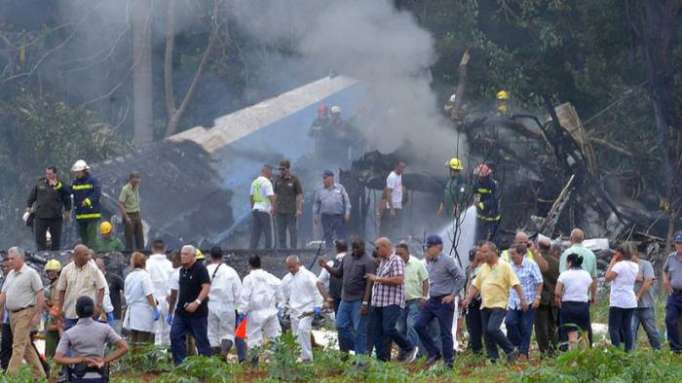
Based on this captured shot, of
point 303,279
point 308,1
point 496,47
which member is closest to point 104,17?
point 308,1

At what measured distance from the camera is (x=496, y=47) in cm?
3047

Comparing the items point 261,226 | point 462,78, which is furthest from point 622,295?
point 462,78

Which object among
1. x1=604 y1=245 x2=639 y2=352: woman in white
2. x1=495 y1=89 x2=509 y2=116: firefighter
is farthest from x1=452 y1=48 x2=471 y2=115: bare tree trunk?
x1=604 y1=245 x2=639 y2=352: woman in white

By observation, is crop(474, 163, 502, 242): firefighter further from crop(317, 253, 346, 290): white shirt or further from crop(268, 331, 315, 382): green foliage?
crop(268, 331, 315, 382): green foliage

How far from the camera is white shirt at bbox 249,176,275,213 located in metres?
23.1

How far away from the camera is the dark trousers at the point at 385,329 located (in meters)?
15.7

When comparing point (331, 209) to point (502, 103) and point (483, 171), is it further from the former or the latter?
point (502, 103)

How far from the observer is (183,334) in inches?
604

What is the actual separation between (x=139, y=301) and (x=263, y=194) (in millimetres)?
6376

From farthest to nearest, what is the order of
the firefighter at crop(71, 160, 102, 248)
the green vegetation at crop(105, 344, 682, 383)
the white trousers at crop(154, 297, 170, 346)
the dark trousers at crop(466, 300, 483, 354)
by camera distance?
the firefighter at crop(71, 160, 102, 248) → the white trousers at crop(154, 297, 170, 346) → the dark trousers at crop(466, 300, 483, 354) → the green vegetation at crop(105, 344, 682, 383)

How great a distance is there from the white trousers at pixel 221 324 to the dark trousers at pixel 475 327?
2.62m

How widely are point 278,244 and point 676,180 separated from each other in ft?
22.1

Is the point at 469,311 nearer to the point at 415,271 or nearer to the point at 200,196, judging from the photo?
the point at 415,271

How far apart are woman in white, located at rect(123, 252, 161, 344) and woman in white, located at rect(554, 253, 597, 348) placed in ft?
15.3
